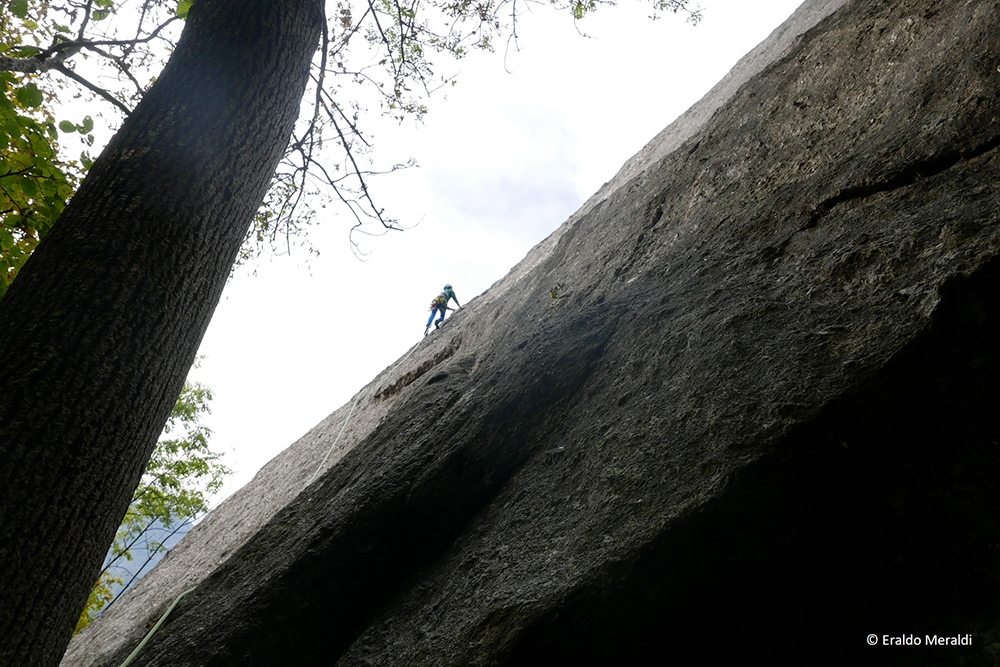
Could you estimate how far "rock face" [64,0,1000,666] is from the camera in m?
2.08

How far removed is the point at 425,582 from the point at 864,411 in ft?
6.92

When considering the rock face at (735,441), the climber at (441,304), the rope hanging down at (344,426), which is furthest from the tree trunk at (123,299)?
the climber at (441,304)

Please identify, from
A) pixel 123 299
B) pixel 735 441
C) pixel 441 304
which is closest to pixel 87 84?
pixel 123 299

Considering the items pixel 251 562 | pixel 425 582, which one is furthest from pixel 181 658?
pixel 425 582

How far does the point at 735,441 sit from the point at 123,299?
2.39 meters

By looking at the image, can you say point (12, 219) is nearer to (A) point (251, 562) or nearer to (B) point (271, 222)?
(B) point (271, 222)

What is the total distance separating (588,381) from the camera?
333 cm

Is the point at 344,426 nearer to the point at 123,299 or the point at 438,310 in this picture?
the point at 123,299

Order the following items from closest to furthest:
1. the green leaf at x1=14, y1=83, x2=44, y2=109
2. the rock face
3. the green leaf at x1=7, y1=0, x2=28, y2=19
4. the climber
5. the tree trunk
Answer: the tree trunk → the rock face → the green leaf at x1=7, y1=0, x2=28, y2=19 → the green leaf at x1=14, y1=83, x2=44, y2=109 → the climber

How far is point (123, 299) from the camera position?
7.57 ft

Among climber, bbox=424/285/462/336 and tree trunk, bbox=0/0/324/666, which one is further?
climber, bbox=424/285/462/336

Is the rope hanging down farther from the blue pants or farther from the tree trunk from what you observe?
the blue pants

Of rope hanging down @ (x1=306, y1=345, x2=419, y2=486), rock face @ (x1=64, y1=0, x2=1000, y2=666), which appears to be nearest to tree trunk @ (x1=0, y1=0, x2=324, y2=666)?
rock face @ (x1=64, y1=0, x2=1000, y2=666)

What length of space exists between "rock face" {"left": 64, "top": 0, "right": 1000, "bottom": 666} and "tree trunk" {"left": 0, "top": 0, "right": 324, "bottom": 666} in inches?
52.8
